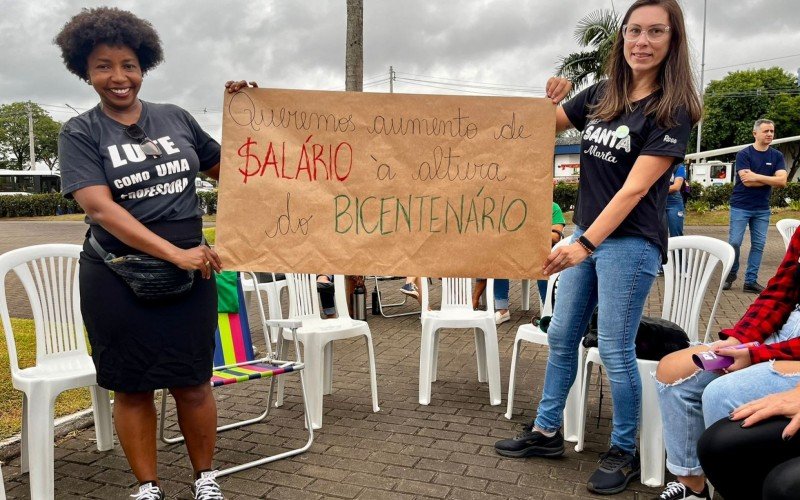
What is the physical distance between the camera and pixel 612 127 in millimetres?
3098

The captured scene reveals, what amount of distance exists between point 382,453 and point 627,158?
202cm

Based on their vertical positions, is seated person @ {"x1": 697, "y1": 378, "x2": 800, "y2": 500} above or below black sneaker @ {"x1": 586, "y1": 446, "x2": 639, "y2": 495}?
above

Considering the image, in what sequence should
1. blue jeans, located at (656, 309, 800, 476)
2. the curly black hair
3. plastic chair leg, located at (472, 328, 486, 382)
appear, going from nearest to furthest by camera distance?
blue jeans, located at (656, 309, 800, 476) < the curly black hair < plastic chair leg, located at (472, 328, 486, 382)

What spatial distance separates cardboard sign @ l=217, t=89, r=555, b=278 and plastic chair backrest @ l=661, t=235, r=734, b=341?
1.26m

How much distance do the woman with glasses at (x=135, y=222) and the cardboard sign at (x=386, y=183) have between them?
220 mm

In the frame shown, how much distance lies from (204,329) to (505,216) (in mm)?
1435

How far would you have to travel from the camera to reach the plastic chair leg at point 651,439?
130 inches

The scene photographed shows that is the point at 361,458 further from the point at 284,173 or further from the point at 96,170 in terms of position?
the point at 96,170

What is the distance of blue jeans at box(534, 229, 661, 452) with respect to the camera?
3119mm

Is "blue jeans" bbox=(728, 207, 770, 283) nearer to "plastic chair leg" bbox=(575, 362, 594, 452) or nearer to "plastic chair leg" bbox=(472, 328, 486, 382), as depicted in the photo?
"plastic chair leg" bbox=(472, 328, 486, 382)

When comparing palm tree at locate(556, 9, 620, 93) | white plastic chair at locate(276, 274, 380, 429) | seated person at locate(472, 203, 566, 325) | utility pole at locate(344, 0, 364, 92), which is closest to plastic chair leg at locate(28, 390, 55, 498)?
white plastic chair at locate(276, 274, 380, 429)

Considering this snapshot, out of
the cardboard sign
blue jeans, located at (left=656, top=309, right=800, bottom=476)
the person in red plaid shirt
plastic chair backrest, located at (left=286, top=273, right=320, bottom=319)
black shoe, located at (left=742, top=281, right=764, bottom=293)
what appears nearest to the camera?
blue jeans, located at (left=656, top=309, right=800, bottom=476)

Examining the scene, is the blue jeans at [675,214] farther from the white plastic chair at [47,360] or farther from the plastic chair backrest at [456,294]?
the white plastic chair at [47,360]

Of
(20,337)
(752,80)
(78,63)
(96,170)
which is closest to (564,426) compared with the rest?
(96,170)
